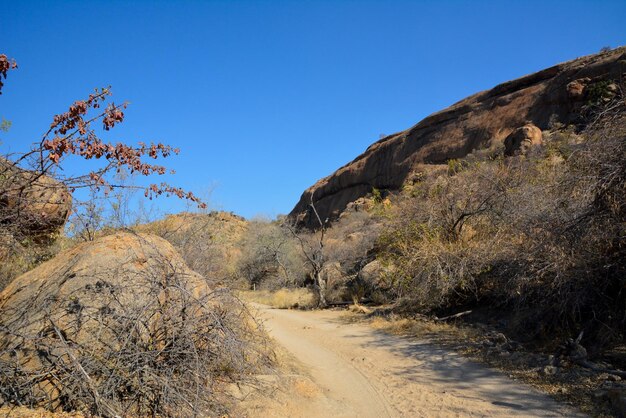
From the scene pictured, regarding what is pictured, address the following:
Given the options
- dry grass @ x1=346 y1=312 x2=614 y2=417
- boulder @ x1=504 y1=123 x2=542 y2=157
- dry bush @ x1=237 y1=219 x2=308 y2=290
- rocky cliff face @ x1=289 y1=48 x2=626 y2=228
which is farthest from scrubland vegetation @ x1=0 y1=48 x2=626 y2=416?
rocky cliff face @ x1=289 y1=48 x2=626 y2=228

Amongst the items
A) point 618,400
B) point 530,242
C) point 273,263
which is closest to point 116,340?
point 618,400

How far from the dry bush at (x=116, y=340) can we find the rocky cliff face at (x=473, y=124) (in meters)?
28.0

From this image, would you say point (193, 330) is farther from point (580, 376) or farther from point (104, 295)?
point (580, 376)

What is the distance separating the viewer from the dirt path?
587 centimetres

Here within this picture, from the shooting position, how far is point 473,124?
4075 centimetres

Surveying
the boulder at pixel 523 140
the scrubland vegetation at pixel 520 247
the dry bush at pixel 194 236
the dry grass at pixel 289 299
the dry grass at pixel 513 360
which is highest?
the boulder at pixel 523 140

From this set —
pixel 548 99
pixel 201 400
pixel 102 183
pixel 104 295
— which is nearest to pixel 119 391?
pixel 201 400

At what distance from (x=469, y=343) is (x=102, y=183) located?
336 inches

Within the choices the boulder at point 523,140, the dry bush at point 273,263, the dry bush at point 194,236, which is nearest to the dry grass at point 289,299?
the dry bush at point 273,263

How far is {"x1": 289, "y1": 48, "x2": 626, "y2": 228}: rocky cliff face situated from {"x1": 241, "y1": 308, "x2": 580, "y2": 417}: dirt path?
23810mm

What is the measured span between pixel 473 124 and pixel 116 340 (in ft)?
136

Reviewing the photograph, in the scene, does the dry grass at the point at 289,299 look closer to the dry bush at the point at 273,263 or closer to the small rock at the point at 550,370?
the dry bush at the point at 273,263

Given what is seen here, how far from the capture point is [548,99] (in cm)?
3347

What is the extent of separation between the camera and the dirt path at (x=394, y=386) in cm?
587
